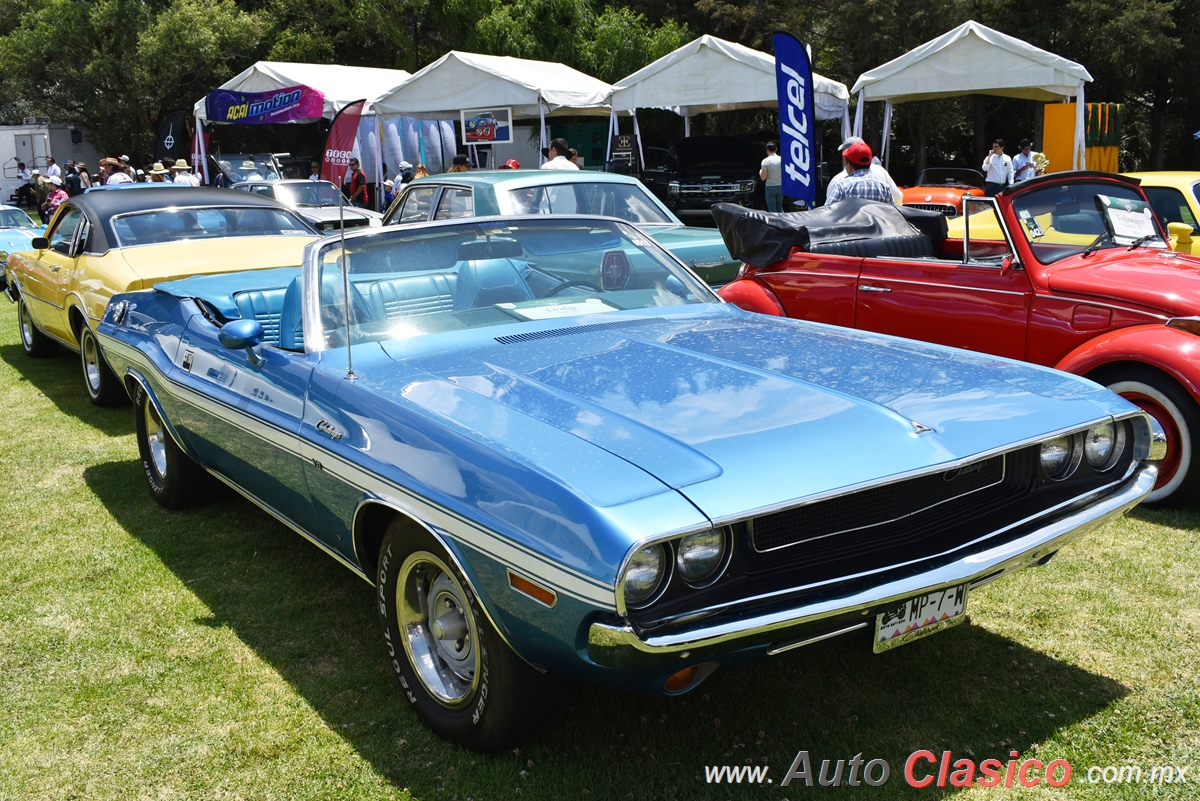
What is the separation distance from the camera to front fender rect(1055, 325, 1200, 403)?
4.62 meters

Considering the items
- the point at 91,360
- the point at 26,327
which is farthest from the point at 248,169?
the point at 91,360

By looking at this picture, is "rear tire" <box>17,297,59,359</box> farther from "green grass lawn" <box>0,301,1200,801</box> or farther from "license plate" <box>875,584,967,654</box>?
"license plate" <box>875,584,967,654</box>

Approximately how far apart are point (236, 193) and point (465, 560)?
265 inches

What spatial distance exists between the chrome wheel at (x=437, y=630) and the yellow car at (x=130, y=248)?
440cm

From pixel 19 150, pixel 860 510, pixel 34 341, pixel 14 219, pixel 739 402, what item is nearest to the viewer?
pixel 860 510

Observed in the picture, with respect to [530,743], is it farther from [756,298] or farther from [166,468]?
[756,298]

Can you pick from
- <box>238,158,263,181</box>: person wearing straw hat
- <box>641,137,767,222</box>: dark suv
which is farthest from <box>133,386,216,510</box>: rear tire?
<box>238,158,263,181</box>: person wearing straw hat

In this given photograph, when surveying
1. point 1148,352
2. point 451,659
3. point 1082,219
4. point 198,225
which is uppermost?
point 198,225

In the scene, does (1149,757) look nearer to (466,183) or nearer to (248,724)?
(248,724)

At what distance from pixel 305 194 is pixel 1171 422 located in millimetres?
14861

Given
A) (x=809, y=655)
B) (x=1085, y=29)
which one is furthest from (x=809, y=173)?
(x=1085, y=29)

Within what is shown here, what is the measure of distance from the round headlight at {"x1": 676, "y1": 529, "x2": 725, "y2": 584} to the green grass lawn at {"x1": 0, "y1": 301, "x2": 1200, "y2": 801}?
0.44m

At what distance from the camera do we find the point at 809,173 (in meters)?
11.4

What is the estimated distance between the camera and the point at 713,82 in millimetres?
15422
